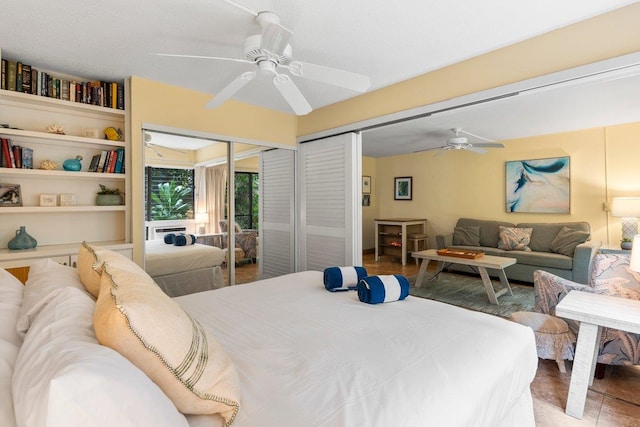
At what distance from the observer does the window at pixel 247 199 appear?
13.0 ft

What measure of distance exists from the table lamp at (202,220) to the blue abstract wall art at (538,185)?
16.7 feet

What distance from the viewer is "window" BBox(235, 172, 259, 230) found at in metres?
3.95

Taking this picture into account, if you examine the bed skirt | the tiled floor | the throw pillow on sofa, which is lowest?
the tiled floor

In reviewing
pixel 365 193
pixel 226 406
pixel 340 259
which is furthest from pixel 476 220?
pixel 226 406

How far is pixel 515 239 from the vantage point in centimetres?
512

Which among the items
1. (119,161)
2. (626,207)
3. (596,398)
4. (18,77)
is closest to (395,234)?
(626,207)

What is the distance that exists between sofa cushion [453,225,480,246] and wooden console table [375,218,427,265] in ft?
3.19

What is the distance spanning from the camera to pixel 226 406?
0.86 meters

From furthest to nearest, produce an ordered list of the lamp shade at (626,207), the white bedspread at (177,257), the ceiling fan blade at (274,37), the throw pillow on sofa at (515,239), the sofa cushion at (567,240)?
1. the throw pillow on sofa at (515,239)
2. the sofa cushion at (567,240)
3. the lamp shade at (626,207)
4. the white bedspread at (177,257)
5. the ceiling fan blade at (274,37)

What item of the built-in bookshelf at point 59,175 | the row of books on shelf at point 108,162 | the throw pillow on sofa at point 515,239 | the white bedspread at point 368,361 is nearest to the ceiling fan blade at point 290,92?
the white bedspread at point 368,361

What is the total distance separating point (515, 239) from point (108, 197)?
5.58 meters

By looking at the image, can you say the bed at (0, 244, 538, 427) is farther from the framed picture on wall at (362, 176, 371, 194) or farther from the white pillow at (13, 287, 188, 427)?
the framed picture on wall at (362, 176, 371, 194)

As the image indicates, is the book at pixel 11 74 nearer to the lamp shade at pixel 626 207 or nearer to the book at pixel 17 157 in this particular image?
the book at pixel 17 157

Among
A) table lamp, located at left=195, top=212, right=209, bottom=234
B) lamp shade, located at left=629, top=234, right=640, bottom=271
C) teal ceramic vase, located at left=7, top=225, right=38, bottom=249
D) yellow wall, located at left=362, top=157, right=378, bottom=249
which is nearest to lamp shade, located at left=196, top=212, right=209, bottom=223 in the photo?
table lamp, located at left=195, top=212, right=209, bottom=234
